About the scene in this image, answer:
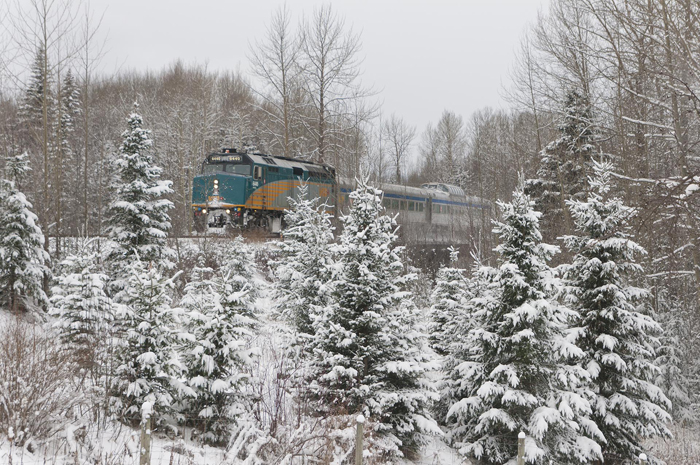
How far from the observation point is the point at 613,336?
29.7 ft

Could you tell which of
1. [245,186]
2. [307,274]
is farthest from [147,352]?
[245,186]

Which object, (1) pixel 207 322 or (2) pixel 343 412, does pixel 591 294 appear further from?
(1) pixel 207 322

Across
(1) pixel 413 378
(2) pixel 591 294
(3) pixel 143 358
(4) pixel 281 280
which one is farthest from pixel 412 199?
(3) pixel 143 358

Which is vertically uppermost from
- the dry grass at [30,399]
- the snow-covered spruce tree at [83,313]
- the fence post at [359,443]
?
the snow-covered spruce tree at [83,313]

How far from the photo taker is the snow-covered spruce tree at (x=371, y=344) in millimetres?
7270

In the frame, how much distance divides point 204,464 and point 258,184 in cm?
1641

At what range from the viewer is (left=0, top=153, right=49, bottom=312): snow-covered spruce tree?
11531 mm

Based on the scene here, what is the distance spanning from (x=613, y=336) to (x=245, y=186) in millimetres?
15319

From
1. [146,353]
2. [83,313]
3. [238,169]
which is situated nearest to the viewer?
[146,353]

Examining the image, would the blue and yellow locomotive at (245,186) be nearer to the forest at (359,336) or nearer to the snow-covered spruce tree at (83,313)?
the forest at (359,336)

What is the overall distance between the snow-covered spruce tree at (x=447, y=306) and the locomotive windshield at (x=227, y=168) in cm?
1151

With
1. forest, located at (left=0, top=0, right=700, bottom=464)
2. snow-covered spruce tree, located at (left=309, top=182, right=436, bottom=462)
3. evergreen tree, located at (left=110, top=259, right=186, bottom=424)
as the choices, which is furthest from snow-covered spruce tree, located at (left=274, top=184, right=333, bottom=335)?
evergreen tree, located at (left=110, top=259, right=186, bottom=424)

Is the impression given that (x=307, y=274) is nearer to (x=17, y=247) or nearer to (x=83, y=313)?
(x=83, y=313)

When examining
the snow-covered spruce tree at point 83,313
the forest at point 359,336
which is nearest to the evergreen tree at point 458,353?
the forest at point 359,336
